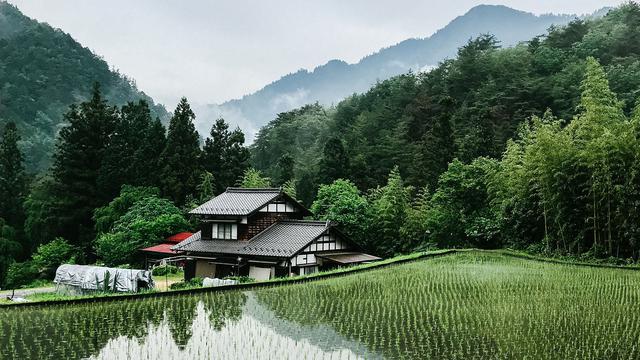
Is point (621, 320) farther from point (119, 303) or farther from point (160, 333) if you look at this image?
point (119, 303)

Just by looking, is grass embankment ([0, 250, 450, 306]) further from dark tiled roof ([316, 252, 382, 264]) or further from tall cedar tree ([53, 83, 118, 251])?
tall cedar tree ([53, 83, 118, 251])

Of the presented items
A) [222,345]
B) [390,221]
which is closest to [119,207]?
[390,221]

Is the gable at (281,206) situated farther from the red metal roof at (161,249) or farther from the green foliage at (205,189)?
the green foliage at (205,189)

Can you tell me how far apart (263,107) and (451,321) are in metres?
176

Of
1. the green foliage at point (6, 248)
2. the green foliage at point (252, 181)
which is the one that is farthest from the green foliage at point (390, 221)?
the green foliage at point (6, 248)

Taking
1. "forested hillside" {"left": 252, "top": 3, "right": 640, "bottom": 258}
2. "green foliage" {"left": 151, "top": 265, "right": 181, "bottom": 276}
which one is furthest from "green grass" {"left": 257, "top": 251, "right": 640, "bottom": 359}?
"green foliage" {"left": 151, "top": 265, "right": 181, "bottom": 276}

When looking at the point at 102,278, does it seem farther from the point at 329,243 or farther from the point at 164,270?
the point at 329,243

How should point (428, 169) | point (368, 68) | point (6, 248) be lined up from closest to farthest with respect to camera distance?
1. point (6, 248)
2. point (428, 169)
3. point (368, 68)

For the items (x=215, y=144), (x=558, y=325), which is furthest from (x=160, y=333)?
(x=215, y=144)

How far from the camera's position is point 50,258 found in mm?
30281

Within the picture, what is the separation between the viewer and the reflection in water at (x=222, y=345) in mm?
8016

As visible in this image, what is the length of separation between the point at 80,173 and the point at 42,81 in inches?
1405

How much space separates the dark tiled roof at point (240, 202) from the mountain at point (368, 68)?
126623mm

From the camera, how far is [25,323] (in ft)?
33.6
